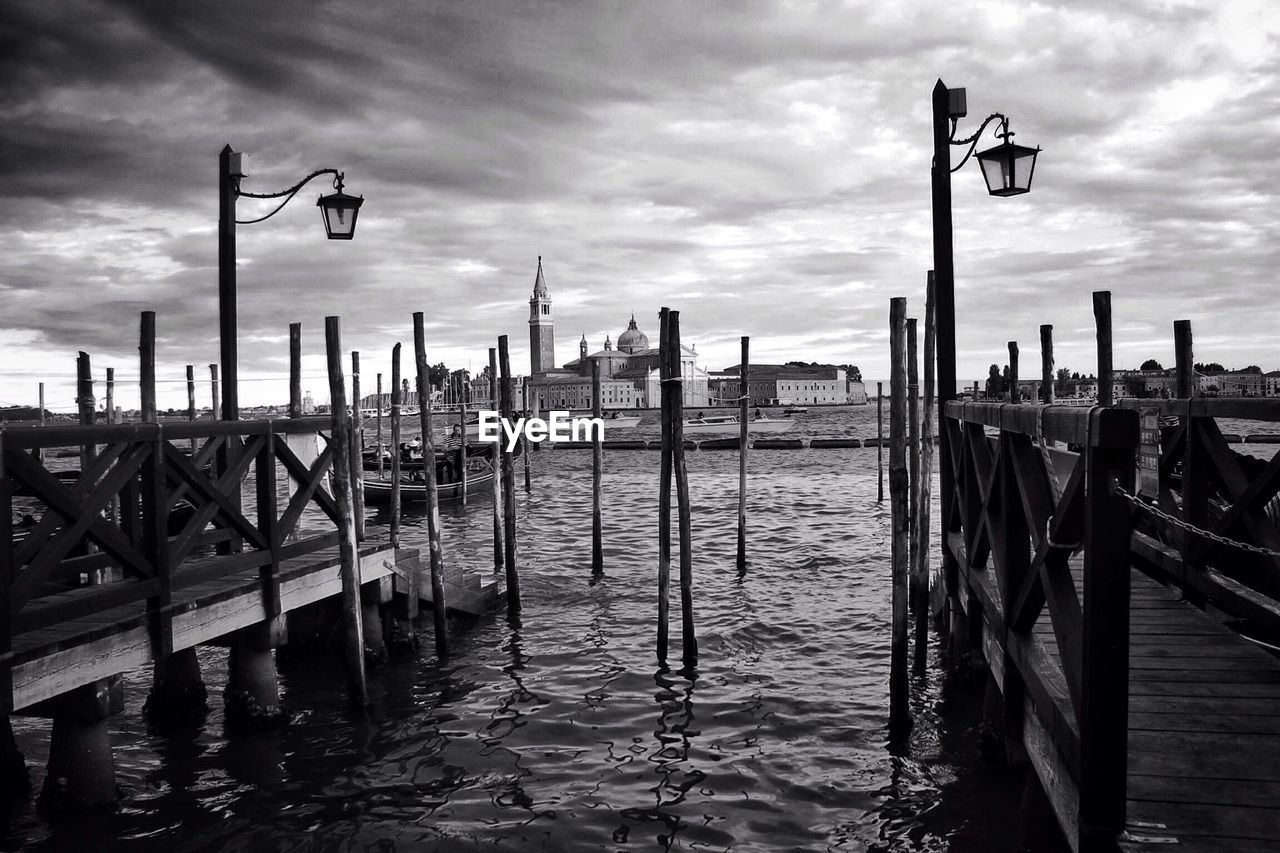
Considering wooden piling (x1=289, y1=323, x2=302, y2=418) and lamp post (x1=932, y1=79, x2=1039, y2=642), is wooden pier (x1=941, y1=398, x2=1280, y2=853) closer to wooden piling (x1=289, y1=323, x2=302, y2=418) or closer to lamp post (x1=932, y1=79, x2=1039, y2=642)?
lamp post (x1=932, y1=79, x2=1039, y2=642)

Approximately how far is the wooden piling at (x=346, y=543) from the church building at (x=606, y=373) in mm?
104908

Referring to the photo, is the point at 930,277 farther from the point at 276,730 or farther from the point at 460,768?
the point at 276,730

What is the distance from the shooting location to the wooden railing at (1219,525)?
4.55 metres

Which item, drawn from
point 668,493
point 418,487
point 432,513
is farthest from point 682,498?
point 418,487

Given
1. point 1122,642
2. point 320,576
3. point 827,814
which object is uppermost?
point 1122,642

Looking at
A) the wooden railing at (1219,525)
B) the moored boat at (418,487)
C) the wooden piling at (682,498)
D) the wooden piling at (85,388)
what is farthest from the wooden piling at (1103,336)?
the moored boat at (418,487)

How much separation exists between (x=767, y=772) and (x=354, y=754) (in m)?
3.08

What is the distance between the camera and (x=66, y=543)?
4770mm

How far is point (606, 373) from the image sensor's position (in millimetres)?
128375

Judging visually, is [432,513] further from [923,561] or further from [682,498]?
[923,561]

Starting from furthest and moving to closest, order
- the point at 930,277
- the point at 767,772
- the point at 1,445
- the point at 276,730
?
the point at 930,277
the point at 276,730
the point at 767,772
the point at 1,445

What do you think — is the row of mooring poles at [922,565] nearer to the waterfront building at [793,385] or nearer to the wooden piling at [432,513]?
the wooden piling at [432,513]

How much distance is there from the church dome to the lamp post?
13290 cm

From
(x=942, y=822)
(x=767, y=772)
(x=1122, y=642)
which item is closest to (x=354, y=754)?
(x=767, y=772)
